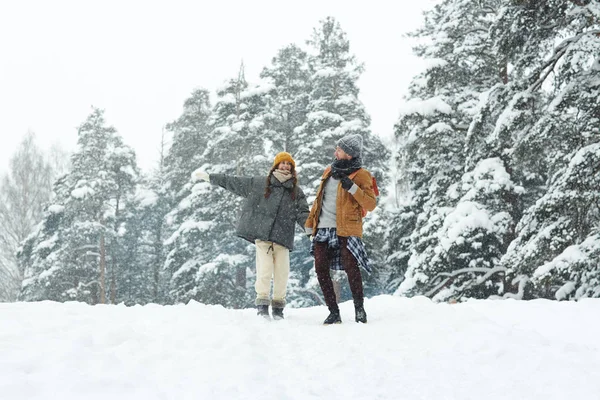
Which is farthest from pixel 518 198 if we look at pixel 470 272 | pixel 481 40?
pixel 481 40

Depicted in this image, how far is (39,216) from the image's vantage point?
30656 millimetres

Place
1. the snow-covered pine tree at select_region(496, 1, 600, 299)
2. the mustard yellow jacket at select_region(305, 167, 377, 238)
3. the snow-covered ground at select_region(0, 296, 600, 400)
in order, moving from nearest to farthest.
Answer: the snow-covered ground at select_region(0, 296, 600, 400) < the mustard yellow jacket at select_region(305, 167, 377, 238) < the snow-covered pine tree at select_region(496, 1, 600, 299)

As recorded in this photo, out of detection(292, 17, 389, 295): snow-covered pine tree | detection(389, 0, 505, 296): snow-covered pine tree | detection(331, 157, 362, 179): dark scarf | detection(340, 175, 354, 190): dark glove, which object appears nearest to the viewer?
detection(340, 175, 354, 190): dark glove

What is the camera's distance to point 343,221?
504 centimetres

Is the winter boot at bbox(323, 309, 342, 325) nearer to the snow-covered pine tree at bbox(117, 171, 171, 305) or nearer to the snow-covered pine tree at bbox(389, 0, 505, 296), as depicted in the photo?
the snow-covered pine tree at bbox(389, 0, 505, 296)

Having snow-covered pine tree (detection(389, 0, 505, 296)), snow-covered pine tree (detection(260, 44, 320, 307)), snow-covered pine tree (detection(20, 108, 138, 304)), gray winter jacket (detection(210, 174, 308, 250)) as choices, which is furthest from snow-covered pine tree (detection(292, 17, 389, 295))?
gray winter jacket (detection(210, 174, 308, 250))

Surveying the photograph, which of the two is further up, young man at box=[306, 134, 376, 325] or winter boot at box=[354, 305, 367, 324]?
young man at box=[306, 134, 376, 325]

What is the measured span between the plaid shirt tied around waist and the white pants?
0.74m

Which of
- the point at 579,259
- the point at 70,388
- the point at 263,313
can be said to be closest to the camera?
the point at 70,388

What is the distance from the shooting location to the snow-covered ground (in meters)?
2.54

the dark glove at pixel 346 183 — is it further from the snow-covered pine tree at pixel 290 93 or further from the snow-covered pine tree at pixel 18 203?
the snow-covered pine tree at pixel 18 203

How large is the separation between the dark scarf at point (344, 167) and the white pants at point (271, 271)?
133 cm

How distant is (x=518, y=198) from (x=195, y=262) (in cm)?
1610

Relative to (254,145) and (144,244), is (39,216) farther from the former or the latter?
(254,145)
